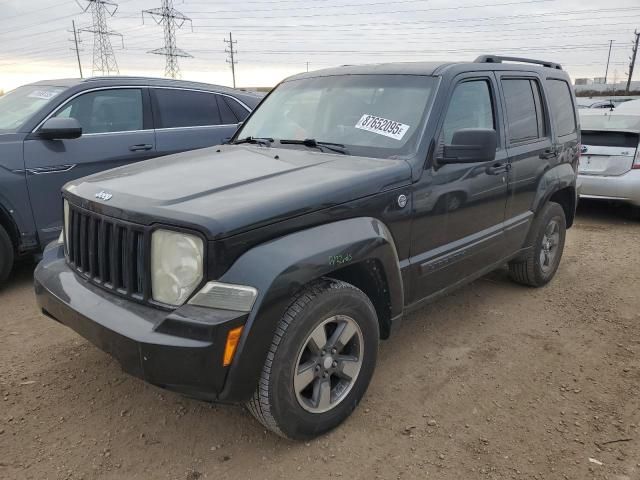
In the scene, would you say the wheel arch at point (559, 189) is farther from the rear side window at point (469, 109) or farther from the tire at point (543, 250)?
the rear side window at point (469, 109)

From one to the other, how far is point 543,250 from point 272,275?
3413mm

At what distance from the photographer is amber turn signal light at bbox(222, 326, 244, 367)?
213 cm

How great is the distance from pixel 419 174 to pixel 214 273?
1418 millimetres

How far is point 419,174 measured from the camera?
3020 mm

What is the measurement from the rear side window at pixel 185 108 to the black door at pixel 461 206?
3.33 m

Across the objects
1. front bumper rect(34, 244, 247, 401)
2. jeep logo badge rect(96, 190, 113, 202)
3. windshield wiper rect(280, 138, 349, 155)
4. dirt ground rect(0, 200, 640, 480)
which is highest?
windshield wiper rect(280, 138, 349, 155)

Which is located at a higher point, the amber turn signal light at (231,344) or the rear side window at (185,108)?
the rear side window at (185,108)

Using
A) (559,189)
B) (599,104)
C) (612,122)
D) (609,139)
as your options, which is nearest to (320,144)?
(559,189)

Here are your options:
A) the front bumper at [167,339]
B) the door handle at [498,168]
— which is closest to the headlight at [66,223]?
the front bumper at [167,339]

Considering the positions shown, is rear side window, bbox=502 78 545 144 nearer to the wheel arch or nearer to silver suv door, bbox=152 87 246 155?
the wheel arch

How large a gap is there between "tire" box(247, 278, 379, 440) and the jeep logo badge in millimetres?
1048

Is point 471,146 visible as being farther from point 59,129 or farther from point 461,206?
point 59,129

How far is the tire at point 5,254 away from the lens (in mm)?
4387

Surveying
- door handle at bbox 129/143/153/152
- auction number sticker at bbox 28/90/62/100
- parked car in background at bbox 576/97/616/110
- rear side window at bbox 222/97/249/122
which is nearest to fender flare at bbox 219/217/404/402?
door handle at bbox 129/143/153/152
